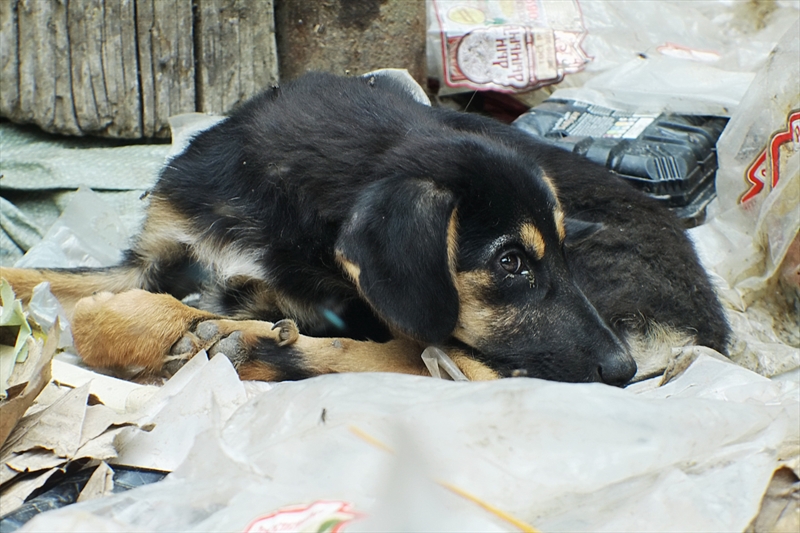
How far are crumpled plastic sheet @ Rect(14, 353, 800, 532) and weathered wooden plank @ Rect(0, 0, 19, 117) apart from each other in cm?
331

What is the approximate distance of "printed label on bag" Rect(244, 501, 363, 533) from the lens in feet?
5.15

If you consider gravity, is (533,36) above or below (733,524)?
Answer: above

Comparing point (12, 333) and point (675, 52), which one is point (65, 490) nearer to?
point (12, 333)

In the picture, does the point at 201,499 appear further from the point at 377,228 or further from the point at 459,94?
the point at 459,94

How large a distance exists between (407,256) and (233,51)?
8.98 feet

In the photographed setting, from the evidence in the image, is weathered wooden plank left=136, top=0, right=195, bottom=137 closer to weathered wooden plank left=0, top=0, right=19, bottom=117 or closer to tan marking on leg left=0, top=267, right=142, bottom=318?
weathered wooden plank left=0, top=0, right=19, bottom=117

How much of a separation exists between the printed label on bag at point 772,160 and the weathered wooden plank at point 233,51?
2554 millimetres

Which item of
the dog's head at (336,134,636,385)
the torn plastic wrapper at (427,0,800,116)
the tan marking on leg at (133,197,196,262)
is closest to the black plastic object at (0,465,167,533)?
the dog's head at (336,134,636,385)

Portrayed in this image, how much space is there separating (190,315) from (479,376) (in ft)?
3.38

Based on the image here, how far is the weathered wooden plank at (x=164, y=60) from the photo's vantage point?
4418 millimetres

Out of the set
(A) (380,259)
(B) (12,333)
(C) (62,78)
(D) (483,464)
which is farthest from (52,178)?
(D) (483,464)

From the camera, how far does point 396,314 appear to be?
2.41 meters

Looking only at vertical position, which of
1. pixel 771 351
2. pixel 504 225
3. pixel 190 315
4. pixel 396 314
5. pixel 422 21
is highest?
pixel 422 21

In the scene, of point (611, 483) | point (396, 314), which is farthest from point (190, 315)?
point (611, 483)
